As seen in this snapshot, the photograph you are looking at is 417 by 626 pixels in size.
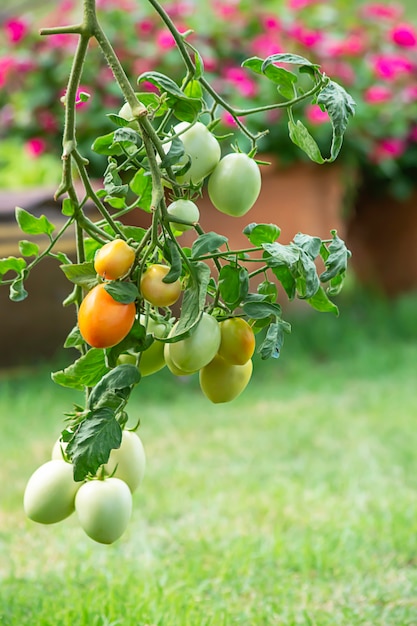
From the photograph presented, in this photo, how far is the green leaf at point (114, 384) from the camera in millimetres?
749

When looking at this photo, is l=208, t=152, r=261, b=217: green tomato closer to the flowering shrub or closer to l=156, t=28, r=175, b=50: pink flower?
the flowering shrub

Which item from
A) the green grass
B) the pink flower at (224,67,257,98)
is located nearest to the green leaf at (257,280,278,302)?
the green grass

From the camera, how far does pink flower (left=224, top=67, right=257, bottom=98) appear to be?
9.70 ft

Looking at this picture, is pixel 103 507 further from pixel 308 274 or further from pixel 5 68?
pixel 5 68

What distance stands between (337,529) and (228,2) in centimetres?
239

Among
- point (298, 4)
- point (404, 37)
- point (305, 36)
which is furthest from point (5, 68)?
point (404, 37)

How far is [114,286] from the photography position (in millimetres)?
712

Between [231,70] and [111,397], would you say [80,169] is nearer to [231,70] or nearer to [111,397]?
[111,397]

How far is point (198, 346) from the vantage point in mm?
744

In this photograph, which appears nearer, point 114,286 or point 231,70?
point 114,286

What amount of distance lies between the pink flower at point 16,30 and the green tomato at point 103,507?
2721 millimetres

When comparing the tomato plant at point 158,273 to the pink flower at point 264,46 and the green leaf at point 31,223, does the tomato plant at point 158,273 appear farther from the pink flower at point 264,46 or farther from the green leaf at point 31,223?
the pink flower at point 264,46

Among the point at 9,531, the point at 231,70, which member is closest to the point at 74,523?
the point at 9,531

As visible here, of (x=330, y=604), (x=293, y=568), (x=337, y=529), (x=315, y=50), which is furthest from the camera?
A: (x=315, y=50)
